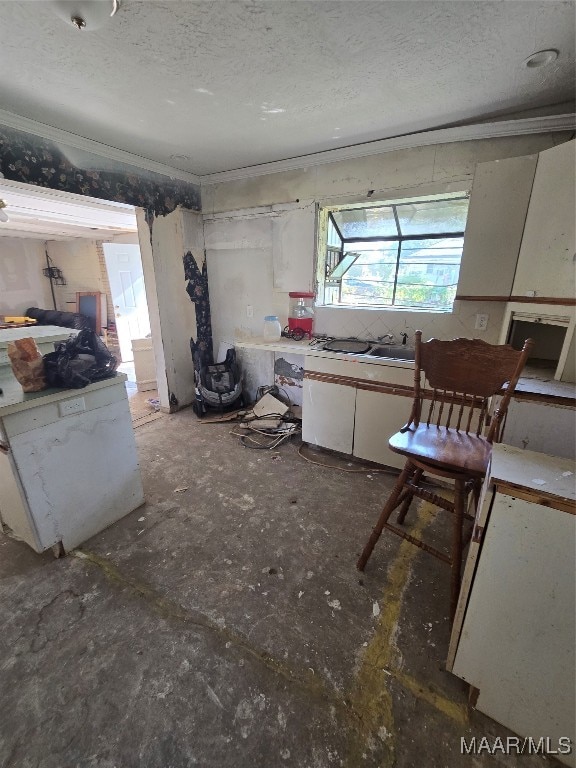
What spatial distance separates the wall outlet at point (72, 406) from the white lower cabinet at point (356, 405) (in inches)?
64.0

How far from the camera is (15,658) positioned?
127 cm

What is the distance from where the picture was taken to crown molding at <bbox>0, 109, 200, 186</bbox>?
205cm

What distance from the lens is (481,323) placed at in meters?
2.37

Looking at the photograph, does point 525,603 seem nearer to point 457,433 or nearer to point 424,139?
point 457,433

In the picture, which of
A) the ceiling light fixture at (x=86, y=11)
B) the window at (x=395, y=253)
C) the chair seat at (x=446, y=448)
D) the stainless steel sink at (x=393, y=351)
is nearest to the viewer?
the ceiling light fixture at (x=86, y=11)

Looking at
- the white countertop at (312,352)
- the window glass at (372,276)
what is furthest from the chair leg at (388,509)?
the window glass at (372,276)

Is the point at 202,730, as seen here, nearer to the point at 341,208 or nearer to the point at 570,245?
the point at 570,245

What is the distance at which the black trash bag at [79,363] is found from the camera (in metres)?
1.68

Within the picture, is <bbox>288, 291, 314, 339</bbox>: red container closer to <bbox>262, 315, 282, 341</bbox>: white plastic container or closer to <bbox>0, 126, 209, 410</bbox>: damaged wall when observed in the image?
<bbox>262, 315, 282, 341</bbox>: white plastic container

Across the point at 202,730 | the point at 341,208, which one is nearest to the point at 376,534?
the point at 202,730

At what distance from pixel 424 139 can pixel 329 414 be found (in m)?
2.18

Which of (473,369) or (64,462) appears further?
(64,462)

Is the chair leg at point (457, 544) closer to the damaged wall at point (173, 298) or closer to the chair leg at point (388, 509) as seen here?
the chair leg at point (388, 509)

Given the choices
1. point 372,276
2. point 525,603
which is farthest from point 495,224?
point 525,603
